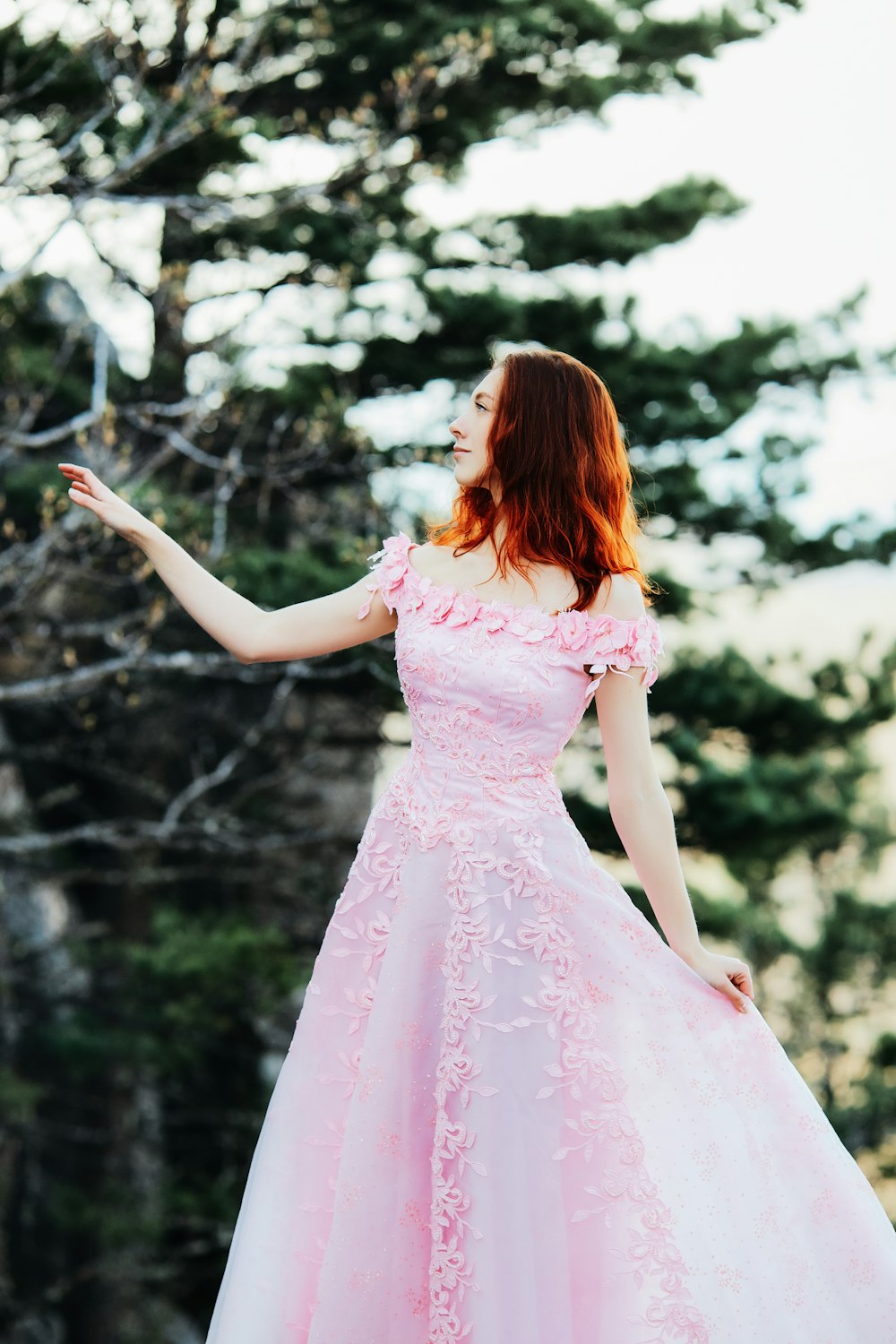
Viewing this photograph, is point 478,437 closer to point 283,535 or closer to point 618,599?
point 618,599

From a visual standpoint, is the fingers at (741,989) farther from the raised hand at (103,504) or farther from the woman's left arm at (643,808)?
the raised hand at (103,504)

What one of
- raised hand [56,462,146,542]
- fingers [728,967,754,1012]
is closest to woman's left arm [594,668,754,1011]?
fingers [728,967,754,1012]

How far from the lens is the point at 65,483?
270 inches

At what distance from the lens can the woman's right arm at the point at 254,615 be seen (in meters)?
2.42

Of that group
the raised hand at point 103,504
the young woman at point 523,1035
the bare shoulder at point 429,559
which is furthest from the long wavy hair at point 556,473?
the raised hand at point 103,504

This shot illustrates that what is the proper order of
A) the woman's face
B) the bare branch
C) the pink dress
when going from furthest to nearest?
the bare branch
the woman's face
the pink dress

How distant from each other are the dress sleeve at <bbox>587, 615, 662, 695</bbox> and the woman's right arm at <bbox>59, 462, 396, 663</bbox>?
0.37m

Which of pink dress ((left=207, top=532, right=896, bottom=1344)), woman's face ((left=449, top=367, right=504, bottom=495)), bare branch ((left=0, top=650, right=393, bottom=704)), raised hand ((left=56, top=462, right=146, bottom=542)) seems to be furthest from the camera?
bare branch ((left=0, top=650, right=393, bottom=704))

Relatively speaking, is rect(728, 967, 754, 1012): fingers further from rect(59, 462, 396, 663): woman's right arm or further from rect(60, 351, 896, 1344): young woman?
rect(59, 462, 396, 663): woman's right arm

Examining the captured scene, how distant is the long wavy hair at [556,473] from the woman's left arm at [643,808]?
0.59ft

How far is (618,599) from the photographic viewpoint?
7.98 feet

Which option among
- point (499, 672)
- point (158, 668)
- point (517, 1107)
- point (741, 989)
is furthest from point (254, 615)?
point (158, 668)

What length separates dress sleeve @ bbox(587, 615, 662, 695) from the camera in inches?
92.9

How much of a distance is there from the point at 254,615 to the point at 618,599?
0.64 metres
